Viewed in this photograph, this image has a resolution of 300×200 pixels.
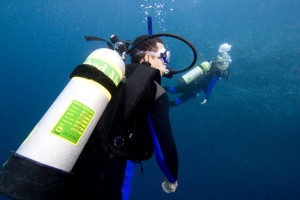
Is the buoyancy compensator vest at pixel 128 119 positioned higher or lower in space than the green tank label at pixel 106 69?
lower

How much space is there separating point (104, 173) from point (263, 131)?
25.8 m

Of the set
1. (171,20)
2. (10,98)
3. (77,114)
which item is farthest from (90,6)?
(77,114)

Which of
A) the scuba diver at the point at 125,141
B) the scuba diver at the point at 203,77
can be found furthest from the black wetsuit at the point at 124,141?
the scuba diver at the point at 203,77

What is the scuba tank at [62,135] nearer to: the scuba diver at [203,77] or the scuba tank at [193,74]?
the scuba tank at [193,74]

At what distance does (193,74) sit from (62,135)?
22.5 ft

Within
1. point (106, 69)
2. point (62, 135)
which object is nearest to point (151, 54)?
point (106, 69)

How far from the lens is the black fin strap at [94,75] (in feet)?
4.51

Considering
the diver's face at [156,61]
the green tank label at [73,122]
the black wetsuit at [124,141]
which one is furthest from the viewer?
the diver's face at [156,61]

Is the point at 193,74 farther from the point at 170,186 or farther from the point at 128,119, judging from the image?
the point at 128,119

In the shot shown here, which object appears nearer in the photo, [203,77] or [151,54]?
[151,54]

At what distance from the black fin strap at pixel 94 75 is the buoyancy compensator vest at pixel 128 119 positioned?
6.2 inches

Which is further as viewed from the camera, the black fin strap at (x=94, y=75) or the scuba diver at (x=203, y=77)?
the scuba diver at (x=203, y=77)

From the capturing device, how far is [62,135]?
1198mm

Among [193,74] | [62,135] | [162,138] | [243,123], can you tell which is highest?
[62,135]
